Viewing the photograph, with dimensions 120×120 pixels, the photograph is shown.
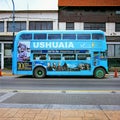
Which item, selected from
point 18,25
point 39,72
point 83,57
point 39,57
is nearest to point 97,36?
point 83,57

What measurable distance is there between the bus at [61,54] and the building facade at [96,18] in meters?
17.1

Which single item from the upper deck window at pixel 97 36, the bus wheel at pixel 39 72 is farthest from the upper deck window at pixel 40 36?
the upper deck window at pixel 97 36

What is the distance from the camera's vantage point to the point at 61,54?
28594mm

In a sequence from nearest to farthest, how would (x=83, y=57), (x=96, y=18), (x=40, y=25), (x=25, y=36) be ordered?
(x=83, y=57) < (x=25, y=36) < (x=96, y=18) < (x=40, y=25)

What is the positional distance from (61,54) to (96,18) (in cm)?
1845

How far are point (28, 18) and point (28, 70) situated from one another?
726 inches

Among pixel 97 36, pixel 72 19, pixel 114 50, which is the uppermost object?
pixel 72 19

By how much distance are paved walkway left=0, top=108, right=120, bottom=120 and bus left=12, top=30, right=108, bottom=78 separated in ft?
58.7

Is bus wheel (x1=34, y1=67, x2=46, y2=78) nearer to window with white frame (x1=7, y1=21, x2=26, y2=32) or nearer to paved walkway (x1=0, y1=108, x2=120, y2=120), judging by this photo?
Result: paved walkway (x1=0, y1=108, x2=120, y2=120)

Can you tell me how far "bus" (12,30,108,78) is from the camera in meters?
28.3

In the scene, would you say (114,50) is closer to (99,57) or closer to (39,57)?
(99,57)

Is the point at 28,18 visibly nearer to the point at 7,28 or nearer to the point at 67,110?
the point at 7,28

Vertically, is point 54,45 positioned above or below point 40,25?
below

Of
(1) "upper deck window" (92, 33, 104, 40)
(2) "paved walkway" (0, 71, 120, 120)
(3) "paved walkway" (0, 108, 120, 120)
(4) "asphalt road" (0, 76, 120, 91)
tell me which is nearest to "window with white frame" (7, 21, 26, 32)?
(1) "upper deck window" (92, 33, 104, 40)
